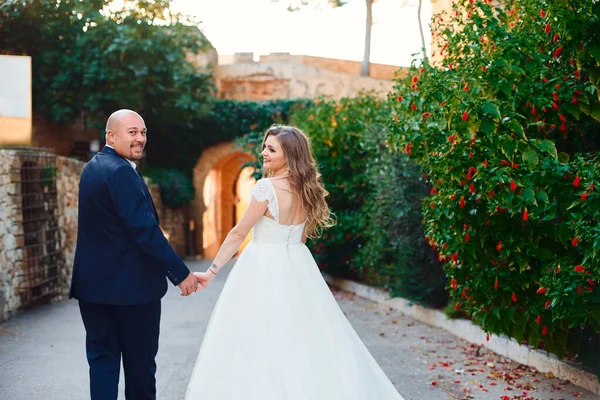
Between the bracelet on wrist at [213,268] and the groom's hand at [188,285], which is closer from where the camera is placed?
the groom's hand at [188,285]

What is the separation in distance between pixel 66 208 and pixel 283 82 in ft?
45.5

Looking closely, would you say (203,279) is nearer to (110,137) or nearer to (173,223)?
(110,137)

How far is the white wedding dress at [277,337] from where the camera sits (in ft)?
12.7

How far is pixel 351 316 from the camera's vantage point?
9.15m

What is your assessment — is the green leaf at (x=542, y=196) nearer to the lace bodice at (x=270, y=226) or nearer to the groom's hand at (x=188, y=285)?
the lace bodice at (x=270, y=226)

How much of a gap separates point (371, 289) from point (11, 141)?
576cm

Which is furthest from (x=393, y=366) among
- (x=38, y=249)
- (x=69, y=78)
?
(x=69, y=78)

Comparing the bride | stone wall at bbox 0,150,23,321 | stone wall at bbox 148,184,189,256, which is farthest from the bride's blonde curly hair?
stone wall at bbox 148,184,189,256

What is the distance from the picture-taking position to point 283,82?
2334 centimetres

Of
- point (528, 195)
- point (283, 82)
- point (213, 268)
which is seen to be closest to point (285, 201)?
point (213, 268)

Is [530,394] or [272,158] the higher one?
[272,158]

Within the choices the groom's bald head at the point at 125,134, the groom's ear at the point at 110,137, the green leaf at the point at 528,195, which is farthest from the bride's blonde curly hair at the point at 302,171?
the green leaf at the point at 528,195

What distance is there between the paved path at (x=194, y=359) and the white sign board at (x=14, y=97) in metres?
2.37

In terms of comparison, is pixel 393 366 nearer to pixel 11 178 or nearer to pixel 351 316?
pixel 351 316
